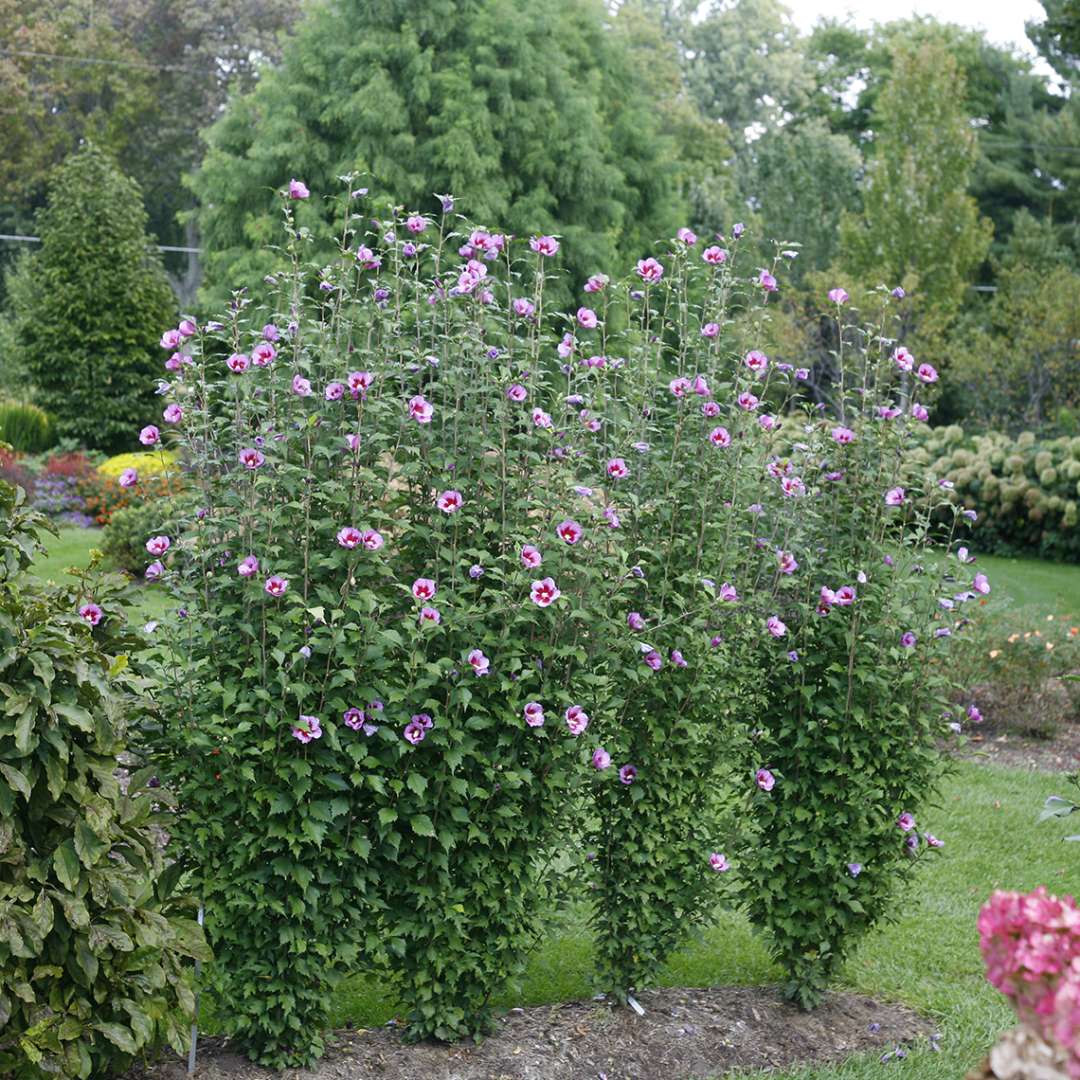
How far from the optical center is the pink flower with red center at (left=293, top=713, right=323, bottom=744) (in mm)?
3131

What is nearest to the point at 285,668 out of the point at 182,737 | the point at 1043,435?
the point at 182,737

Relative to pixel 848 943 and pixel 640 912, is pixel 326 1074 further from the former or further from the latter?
pixel 848 943

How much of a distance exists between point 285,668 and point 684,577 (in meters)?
1.07

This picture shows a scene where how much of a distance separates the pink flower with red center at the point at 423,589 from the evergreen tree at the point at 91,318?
13.4 meters

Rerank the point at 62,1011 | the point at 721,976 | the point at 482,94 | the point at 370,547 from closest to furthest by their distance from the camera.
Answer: the point at 62,1011
the point at 370,547
the point at 721,976
the point at 482,94

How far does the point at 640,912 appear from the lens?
3.74m

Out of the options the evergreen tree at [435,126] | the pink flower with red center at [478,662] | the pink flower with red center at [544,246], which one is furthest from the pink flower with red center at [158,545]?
the evergreen tree at [435,126]

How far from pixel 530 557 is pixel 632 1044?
4.59ft

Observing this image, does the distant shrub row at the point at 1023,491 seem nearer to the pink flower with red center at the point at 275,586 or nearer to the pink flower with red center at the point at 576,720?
the pink flower with red center at the point at 576,720

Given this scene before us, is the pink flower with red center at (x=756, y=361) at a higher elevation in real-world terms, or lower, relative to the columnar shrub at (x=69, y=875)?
higher

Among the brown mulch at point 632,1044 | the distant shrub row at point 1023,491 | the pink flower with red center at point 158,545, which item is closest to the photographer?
the pink flower with red center at point 158,545

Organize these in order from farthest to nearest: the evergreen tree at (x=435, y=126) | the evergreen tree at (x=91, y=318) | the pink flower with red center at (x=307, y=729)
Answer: the evergreen tree at (x=91, y=318) → the evergreen tree at (x=435, y=126) → the pink flower with red center at (x=307, y=729)

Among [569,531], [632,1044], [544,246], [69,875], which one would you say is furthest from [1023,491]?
[69,875]

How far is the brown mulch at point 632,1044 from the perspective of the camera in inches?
135
